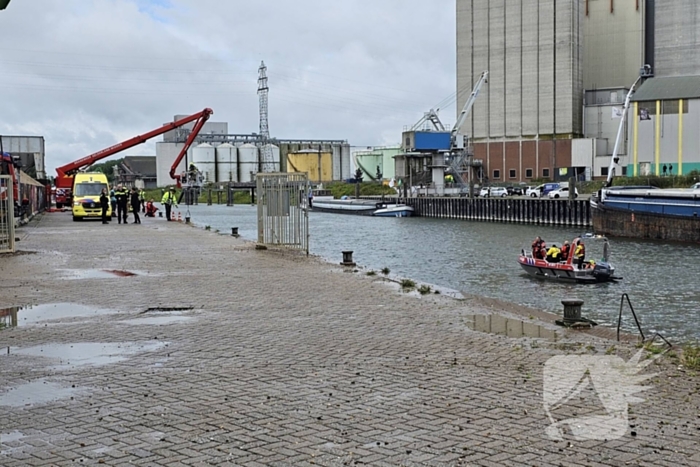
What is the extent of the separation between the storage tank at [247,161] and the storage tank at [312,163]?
394 inches

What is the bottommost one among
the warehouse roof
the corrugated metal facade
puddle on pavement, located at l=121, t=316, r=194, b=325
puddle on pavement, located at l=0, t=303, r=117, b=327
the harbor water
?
the harbor water

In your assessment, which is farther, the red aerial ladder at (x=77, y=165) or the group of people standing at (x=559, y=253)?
the red aerial ladder at (x=77, y=165)

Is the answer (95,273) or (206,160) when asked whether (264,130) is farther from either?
(95,273)

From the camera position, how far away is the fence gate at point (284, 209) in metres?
27.2

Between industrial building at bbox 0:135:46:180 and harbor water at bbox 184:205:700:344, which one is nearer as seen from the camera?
harbor water at bbox 184:205:700:344

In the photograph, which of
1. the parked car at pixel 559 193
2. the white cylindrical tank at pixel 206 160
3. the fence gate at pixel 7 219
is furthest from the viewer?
the white cylindrical tank at pixel 206 160

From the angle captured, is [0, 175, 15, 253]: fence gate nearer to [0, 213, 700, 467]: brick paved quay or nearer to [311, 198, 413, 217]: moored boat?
[0, 213, 700, 467]: brick paved quay

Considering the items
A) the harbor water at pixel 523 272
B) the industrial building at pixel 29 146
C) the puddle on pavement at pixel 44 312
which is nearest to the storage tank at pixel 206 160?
the industrial building at pixel 29 146

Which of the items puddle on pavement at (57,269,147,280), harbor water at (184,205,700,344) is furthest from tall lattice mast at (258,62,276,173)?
puddle on pavement at (57,269,147,280)

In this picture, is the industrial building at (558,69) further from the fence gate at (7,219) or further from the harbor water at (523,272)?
the fence gate at (7,219)

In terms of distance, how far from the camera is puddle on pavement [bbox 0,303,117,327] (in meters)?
13.4

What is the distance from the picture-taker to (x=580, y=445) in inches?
266

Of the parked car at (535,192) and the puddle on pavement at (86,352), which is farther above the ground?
the parked car at (535,192)

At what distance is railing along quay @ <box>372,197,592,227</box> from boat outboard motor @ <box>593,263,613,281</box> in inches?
1556
